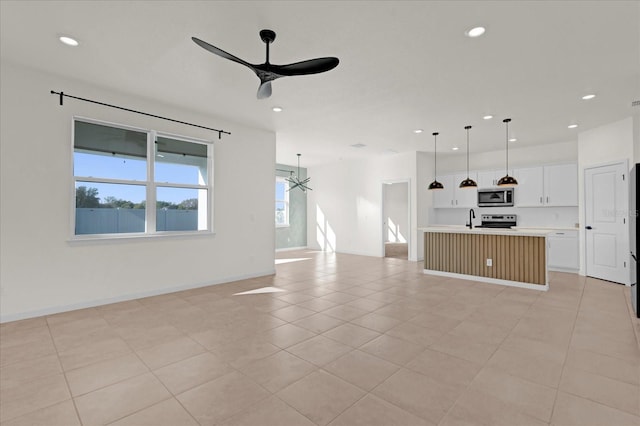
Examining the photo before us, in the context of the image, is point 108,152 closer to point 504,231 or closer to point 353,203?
point 504,231

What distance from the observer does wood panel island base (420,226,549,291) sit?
4988mm

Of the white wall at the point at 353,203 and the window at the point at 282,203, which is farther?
the window at the point at 282,203

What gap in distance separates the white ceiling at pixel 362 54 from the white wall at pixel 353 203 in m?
3.25

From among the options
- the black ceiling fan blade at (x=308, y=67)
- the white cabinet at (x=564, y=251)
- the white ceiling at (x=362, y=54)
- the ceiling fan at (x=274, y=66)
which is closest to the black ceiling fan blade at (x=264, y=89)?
the ceiling fan at (x=274, y=66)

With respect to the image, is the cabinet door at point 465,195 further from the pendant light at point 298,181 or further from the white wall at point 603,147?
the pendant light at point 298,181

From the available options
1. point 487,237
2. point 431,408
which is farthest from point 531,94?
point 431,408

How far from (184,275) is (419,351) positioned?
3.84 metres

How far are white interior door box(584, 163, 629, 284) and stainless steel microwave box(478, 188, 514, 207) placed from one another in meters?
1.48

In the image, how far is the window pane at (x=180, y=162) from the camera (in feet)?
15.7

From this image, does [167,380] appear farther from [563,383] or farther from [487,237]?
[487,237]

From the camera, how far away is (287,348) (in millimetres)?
2785

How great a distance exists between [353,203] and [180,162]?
5.60 metres

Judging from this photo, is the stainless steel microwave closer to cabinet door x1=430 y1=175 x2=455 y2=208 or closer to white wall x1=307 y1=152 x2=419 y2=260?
cabinet door x1=430 y1=175 x2=455 y2=208

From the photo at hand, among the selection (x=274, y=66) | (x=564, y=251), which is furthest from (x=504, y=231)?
(x=274, y=66)
